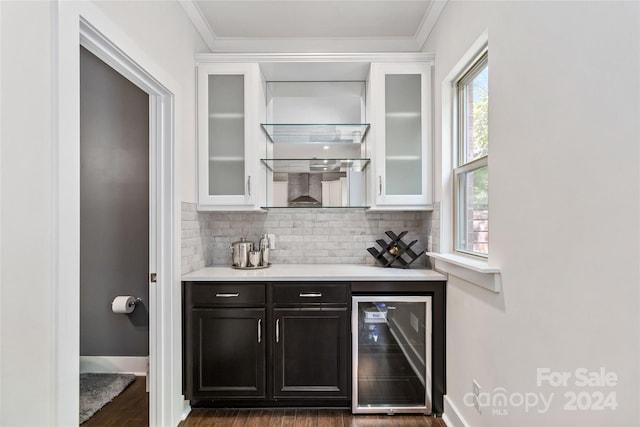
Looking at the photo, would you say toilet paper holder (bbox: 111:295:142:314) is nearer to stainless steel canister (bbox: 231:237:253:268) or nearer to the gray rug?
the gray rug

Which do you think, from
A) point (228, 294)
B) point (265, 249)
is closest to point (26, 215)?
point (228, 294)

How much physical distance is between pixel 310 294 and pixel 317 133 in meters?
1.30

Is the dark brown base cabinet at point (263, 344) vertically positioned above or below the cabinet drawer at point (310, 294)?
below

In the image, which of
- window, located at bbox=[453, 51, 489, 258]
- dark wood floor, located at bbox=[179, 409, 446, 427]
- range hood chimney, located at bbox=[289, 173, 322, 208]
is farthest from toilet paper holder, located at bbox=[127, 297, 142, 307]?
window, located at bbox=[453, 51, 489, 258]

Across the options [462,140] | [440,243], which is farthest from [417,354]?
[462,140]

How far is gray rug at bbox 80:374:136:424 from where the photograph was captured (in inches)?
94.3

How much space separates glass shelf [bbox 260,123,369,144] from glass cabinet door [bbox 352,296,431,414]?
1285 millimetres

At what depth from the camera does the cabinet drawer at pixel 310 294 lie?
7.61 ft

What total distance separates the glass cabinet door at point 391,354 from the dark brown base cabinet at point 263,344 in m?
0.09

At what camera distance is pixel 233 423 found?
2.23 meters

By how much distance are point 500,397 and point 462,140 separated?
58.2 inches

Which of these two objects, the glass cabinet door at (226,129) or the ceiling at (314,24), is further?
the glass cabinet door at (226,129)

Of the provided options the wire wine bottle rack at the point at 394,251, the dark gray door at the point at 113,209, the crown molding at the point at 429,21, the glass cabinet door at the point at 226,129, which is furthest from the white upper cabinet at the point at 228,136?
the crown molding at the point at 429,21

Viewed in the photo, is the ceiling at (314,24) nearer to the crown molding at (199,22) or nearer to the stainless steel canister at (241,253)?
the crown molding at (199,22)
